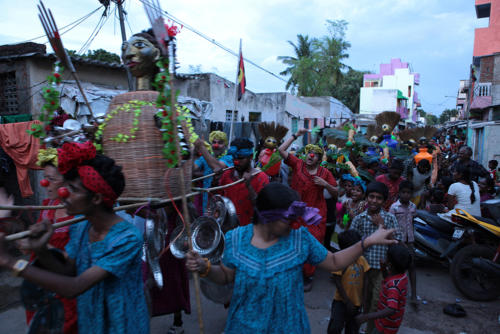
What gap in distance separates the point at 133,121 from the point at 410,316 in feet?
12.1

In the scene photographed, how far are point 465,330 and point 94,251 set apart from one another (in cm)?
390

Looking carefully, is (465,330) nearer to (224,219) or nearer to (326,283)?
(326,283)

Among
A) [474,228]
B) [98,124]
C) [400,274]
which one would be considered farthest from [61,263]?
[474,228]

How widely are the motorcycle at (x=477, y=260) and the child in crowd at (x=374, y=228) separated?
69.5 inches

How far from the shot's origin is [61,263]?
1722mm

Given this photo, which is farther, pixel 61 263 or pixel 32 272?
pixel 61 263

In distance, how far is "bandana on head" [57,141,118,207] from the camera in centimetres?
164

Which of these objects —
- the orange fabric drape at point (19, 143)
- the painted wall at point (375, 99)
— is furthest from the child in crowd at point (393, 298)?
the painted wall at point (375, 99)

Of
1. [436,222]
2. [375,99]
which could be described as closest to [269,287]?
[436,222]

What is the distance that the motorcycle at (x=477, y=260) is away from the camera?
422 centimetres

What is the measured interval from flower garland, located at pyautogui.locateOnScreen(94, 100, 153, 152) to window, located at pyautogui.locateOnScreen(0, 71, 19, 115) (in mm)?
6485

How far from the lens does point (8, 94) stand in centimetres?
752

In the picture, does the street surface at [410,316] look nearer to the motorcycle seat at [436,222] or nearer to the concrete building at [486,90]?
the motorcycle seat at [436,222]

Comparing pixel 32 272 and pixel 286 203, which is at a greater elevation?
pixel 286 203
